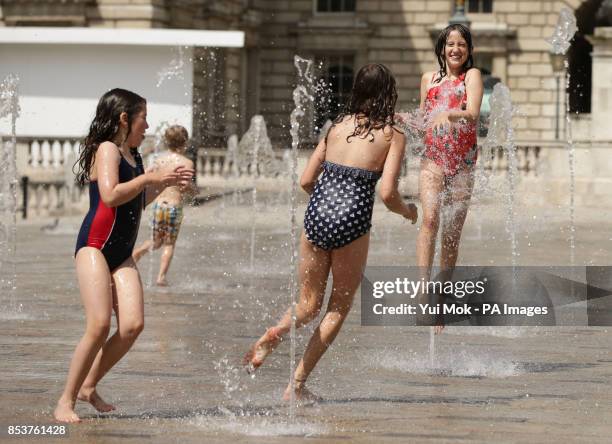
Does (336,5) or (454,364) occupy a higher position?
(336,5)

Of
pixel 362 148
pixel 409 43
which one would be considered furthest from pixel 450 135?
pixel 409 43

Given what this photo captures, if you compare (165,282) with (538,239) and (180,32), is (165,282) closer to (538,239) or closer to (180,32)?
(538,239)

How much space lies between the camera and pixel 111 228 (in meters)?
7.43

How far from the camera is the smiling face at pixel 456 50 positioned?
9703mm

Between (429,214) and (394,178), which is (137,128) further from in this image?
(429,214)

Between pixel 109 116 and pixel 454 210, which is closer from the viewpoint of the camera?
pixel 109 116

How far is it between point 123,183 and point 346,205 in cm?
104

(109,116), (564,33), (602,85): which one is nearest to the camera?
(109,116)

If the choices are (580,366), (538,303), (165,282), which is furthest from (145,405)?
(165,282)

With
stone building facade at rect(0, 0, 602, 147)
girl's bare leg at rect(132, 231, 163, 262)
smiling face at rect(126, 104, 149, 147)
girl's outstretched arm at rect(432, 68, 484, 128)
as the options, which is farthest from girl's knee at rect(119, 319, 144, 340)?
stone building facade at rect(0, 0, 602, 147)

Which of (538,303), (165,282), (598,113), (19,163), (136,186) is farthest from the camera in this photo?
(19,163)

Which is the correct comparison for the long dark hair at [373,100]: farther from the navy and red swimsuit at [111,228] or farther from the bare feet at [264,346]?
the navy and red swimsuit at [111,228]

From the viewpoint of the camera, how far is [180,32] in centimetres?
3216

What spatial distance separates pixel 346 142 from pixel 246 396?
1.34 meters
